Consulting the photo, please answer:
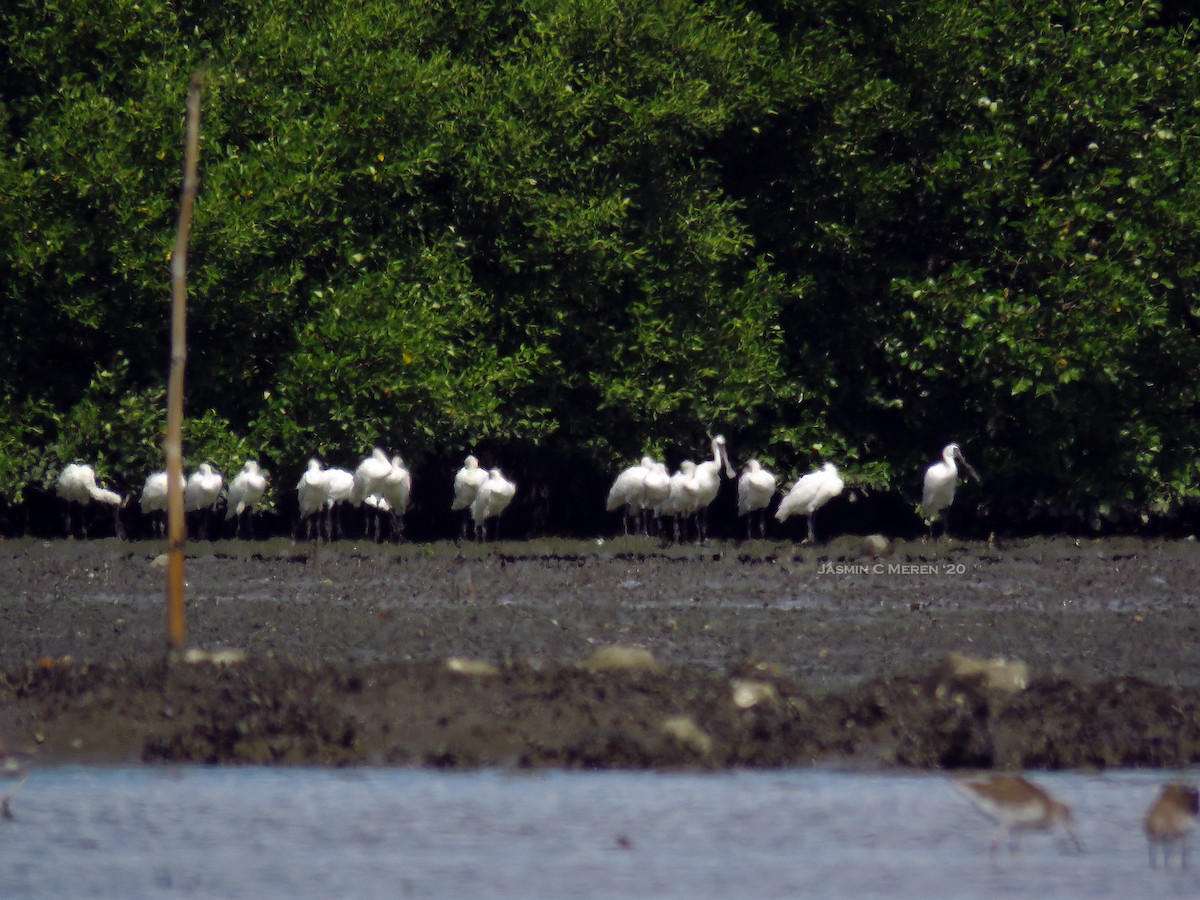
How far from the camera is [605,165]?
23875 millimetres

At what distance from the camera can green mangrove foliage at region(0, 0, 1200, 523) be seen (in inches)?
902

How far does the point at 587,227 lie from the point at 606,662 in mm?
12582

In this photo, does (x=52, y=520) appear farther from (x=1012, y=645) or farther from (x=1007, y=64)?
(x=1012, y=645)

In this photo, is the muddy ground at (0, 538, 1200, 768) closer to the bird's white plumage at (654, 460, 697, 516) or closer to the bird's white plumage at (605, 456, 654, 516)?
the bird's white plumage at (605, 456, 654, 516)

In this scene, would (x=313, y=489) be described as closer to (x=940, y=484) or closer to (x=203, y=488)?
(x=203, y=488)

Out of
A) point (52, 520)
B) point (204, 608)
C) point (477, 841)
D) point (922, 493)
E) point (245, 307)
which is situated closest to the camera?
point (477, 841)

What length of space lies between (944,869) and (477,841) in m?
2.05

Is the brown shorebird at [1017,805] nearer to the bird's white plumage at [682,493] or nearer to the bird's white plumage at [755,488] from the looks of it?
the bird's white plumage at [682,493]

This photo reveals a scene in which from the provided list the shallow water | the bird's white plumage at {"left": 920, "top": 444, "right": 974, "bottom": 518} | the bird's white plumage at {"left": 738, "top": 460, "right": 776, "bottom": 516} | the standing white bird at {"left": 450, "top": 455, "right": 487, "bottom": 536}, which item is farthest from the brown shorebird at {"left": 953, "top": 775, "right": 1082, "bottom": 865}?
the standing white bird at {"left": 450, "top": 455, "right": 487, "bottom": 536}

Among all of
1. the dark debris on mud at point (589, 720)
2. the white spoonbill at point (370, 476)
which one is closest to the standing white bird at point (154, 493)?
the white spoonbill at point (370, 476)

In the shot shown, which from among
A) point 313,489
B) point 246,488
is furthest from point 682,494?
point 246,488

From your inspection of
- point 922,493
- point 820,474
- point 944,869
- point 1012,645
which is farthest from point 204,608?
point 922,493

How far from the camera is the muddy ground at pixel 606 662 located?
9945 millimetres

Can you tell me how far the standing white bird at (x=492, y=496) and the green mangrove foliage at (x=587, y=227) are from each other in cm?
68
